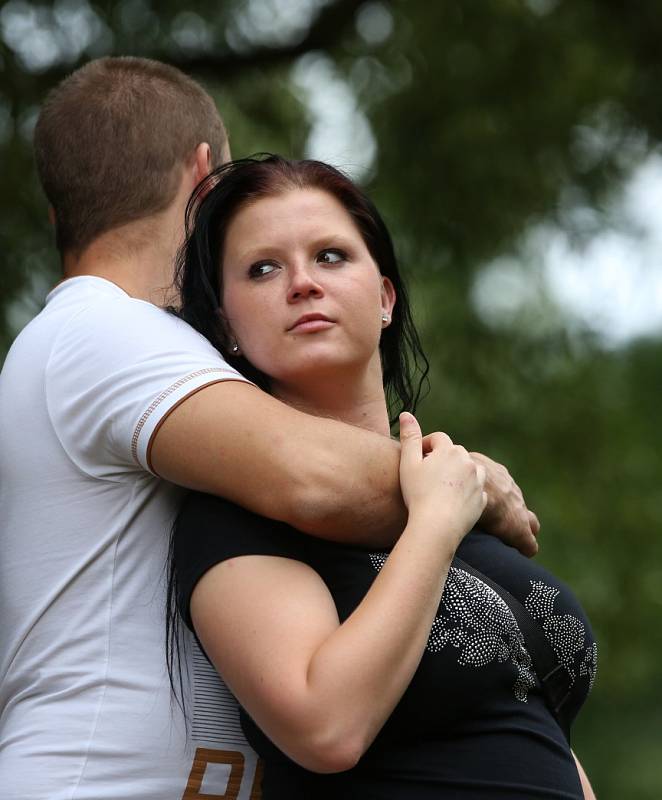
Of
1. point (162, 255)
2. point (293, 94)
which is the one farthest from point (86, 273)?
point (293, 94)

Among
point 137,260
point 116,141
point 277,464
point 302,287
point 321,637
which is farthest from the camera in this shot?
point 116,141

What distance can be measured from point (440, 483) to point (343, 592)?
249 mm

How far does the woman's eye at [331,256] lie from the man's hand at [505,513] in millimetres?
473

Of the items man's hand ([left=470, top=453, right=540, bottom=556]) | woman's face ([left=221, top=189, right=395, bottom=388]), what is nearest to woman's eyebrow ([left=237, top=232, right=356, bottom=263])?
woman's face ([left=221, top=189, right=395, bottom=388])

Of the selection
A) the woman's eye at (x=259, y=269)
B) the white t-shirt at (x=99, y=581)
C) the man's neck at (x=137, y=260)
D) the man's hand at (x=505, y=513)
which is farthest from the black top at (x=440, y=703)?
the man's neck at (x=137, y=260)

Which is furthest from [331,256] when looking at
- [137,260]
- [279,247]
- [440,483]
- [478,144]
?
[478,144]

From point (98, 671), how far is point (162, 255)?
994 millimetres

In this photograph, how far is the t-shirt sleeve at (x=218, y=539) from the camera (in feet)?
7.09

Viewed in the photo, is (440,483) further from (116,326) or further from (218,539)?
(116,326)

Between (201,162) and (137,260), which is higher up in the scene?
(201,162)

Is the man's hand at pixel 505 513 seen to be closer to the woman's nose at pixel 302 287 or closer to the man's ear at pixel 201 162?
the woman's nose at pixel 302 287

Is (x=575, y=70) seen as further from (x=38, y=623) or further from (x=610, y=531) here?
(x=38, y=623)

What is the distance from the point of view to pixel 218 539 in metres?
2.18

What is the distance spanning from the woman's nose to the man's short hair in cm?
59
